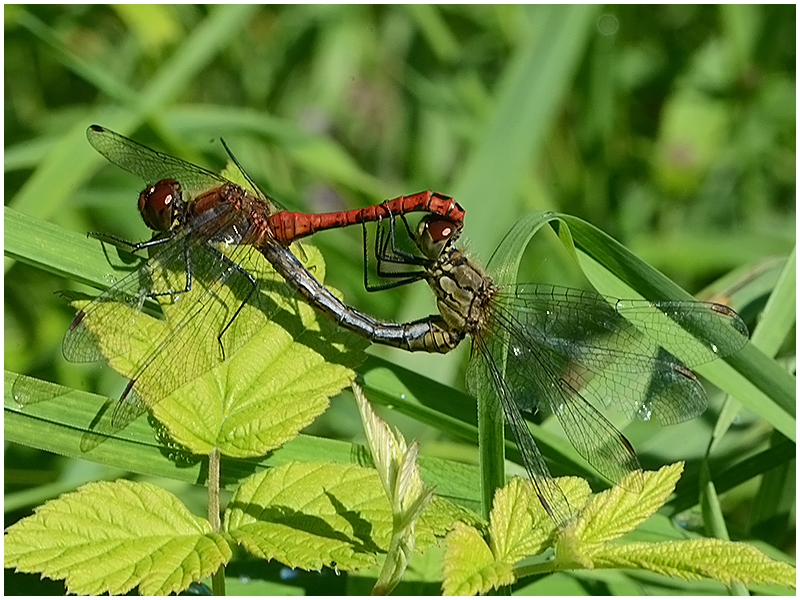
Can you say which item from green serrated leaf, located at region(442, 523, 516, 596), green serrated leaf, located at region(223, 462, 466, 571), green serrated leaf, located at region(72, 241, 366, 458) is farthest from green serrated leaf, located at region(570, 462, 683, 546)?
green serrated leaf, located at region(72, 241, 366, 458)

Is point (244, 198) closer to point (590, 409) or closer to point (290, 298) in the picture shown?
point (290, 298)

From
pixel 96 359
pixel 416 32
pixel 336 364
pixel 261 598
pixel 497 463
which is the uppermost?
pixel 416 32

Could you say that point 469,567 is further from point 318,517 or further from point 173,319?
point 173,319

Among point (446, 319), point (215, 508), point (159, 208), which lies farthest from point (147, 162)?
point (215, 508)

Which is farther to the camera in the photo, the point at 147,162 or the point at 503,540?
the point at 147,162

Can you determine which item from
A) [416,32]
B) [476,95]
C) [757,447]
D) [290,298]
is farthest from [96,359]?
[416,32]

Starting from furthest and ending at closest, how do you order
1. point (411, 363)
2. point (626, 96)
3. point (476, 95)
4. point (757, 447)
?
point (626, 96)
point (476, 95)
point (411, 363)
point (757, 447)

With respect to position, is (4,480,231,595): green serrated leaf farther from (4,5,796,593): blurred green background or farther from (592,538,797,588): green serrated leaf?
(4,5,796,593): blurred green background
